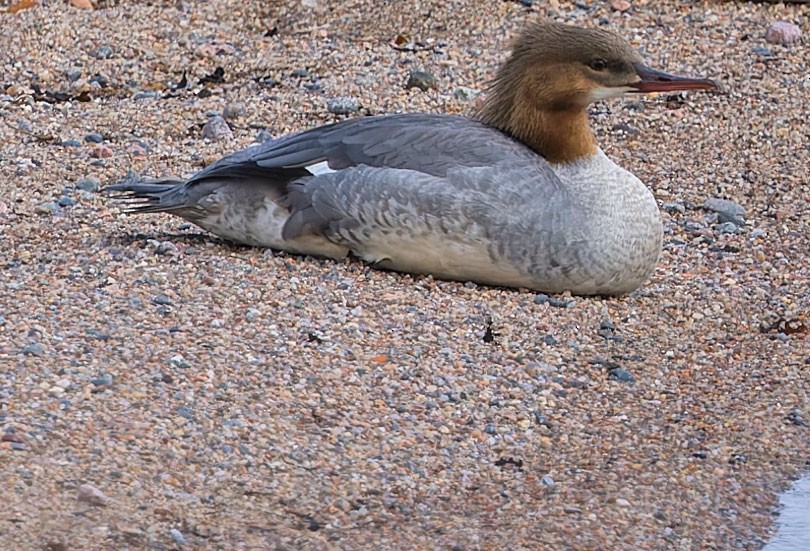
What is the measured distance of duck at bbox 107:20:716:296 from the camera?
544cm

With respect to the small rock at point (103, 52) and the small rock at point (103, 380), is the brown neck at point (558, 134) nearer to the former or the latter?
the small rock at point (103, 380)

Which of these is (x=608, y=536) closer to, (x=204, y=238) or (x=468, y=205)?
(x=468, y=205)

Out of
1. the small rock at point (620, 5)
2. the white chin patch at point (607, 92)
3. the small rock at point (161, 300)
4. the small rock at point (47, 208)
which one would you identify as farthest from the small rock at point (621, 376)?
the small rock at point (620, 5)

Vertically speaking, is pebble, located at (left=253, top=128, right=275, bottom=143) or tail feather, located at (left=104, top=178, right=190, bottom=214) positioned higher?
tail feather, located at (left=104, top=178, right=190, bottom=214)

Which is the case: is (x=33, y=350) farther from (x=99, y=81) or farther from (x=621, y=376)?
(x=99, y=81)

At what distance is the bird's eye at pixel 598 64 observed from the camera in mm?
5672

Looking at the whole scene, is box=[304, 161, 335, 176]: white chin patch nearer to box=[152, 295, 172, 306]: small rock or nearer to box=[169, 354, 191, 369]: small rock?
box=[152, 295, 172, 306]: small rock

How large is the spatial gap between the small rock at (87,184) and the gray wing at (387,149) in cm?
88

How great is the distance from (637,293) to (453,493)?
190 cm

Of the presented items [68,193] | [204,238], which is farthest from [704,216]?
[68,193]

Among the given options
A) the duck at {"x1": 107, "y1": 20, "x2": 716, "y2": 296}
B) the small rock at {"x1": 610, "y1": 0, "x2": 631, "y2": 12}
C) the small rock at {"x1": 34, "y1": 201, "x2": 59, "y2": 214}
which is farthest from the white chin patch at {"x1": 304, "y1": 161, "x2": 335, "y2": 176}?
the small rock at {"x1": 610, "y1": 0, "x2": 631, "y2": 12}

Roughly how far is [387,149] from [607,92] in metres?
0.87

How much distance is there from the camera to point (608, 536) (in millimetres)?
3959

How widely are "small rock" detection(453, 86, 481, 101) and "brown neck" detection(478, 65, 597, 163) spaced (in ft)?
6.23
